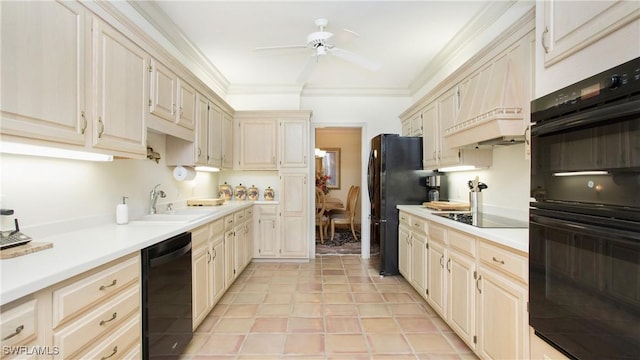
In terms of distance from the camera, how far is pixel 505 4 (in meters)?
2.29

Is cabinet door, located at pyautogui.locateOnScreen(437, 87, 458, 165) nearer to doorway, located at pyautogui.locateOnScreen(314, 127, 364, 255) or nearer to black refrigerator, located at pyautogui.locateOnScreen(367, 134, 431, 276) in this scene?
black refrigerator, located at pyautogui.locateOnScreen(367, 134, 431, 276)

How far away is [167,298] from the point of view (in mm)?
1661

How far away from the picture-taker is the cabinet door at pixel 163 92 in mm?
2035

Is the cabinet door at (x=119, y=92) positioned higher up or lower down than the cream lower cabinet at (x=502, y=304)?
higher up

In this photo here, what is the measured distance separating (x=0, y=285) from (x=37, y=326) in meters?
0.20

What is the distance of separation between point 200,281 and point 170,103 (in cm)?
148

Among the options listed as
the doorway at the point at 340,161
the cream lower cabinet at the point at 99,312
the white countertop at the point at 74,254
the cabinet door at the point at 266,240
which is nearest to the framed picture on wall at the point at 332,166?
the doorway at the point at 340,161

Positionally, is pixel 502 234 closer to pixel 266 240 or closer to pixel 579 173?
pixel 579 173

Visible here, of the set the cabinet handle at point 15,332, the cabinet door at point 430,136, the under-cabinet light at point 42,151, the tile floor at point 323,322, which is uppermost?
the cabinet door at point 430,136

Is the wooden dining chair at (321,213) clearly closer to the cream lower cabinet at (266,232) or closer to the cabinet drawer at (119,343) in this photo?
the cream lower cabinet at (266,232)

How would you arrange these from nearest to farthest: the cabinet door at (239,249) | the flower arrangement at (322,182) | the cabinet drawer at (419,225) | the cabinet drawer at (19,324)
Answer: the cabinet drawer at (19,324) → the cabinet drawer at (419,225) → the cabinet door at (239,249) → the flower arrangement at (322,182)

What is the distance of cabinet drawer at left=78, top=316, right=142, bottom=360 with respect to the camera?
3.78ft

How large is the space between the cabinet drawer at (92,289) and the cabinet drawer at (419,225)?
235 cm

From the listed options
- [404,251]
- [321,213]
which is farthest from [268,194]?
[404,251]
